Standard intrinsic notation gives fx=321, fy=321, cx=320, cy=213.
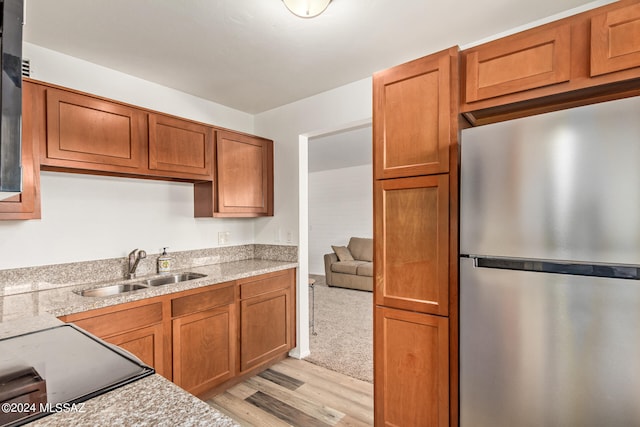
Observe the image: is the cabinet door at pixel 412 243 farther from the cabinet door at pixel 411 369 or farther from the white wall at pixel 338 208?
the white wall at pixel 338 208

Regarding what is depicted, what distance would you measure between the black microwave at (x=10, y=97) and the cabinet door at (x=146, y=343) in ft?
5.43

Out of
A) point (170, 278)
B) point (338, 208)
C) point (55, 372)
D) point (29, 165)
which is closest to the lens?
point (55, 372)

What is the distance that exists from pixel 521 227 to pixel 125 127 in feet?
8.07

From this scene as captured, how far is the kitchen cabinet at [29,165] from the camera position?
179 centimetres

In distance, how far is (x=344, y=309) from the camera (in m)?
4.66

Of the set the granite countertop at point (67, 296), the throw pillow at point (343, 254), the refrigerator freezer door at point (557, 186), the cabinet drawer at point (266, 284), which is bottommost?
the throw pillow at point (343, 254)

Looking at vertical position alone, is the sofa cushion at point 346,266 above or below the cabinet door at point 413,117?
below

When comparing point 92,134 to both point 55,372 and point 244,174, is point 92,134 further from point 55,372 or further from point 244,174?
point 55,372

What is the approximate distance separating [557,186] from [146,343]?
92.8 inches

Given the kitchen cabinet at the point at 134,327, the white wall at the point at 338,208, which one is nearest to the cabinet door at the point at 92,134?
the kitchen cabinet at the point at 134,327

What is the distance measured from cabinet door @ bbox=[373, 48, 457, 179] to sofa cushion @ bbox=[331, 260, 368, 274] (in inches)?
161

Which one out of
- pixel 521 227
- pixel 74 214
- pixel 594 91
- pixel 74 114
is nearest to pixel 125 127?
pixel 74 114

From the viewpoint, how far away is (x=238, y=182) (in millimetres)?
3012

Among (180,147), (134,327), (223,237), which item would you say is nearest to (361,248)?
(223,237)
